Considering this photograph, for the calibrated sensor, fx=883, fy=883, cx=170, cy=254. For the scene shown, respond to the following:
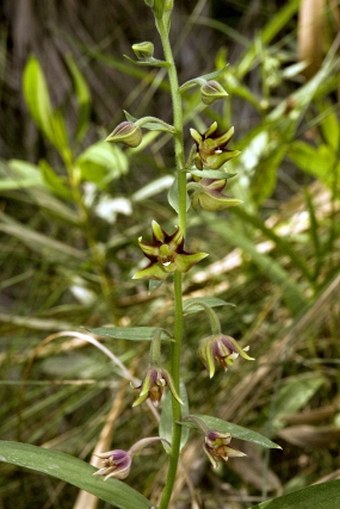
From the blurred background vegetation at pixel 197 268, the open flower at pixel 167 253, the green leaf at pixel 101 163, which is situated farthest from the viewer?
the green leaf at pixel 101 163

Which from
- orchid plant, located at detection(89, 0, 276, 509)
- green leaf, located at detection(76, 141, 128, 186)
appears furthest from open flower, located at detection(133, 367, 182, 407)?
green leaf, located at detection(76, 141, 128, 186)

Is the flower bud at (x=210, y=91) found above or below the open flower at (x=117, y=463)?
above

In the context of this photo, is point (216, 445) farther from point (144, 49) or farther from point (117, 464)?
point (144, 49)

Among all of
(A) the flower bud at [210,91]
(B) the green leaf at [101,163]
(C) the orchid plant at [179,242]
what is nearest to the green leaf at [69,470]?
(C) the orchid plant at [179,242]

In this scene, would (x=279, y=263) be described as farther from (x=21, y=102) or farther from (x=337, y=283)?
(x=21, y=102)

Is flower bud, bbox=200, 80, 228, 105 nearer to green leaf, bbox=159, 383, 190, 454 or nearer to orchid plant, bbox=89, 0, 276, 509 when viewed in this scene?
orchid plant, bbox=89, 0, 276, 509

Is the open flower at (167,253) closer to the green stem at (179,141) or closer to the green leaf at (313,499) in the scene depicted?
the green stem at (179,141)

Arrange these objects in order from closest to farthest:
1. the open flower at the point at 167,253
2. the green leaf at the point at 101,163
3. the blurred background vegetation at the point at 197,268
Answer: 1. the open flower at the point at 167,253
2. the blurred background vegetation at the point at 197,268
3. the green leaf at the point at 101,163
